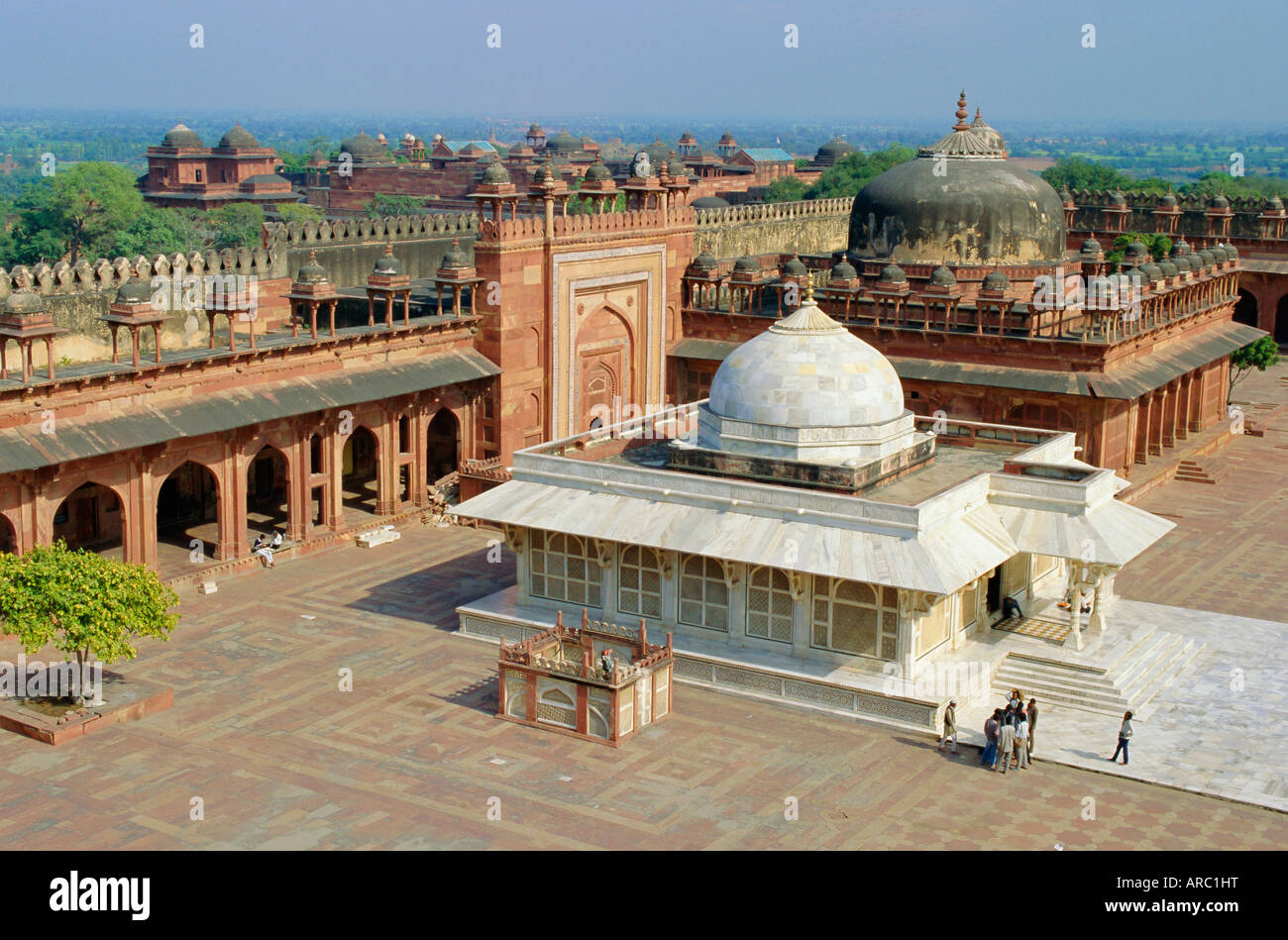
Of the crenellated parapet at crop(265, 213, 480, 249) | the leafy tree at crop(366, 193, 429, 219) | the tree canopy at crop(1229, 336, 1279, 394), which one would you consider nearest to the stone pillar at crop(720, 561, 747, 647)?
the crenellated parapet at crop(265, 213, 480, 249)

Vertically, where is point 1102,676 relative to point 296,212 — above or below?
below

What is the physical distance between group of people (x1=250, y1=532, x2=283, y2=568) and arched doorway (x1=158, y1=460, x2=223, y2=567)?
43.8 inches

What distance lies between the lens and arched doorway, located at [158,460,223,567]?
119 feet

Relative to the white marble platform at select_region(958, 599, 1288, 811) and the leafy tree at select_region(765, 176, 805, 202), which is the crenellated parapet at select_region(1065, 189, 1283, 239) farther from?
the leafy tree at select_region(765, 176, 805, 202)

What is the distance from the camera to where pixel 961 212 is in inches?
1797

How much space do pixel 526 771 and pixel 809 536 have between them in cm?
667

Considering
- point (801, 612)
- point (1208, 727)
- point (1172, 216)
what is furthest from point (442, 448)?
point (1172, 216)

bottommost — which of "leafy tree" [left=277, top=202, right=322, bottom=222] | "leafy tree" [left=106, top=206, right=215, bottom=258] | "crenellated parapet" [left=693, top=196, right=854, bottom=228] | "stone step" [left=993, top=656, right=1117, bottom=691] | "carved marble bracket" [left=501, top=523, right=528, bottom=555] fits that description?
"stone step" [left=993, top=656, right=1117, bottom=691]

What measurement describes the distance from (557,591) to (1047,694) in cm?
959

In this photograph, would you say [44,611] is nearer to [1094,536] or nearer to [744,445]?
[744,445]

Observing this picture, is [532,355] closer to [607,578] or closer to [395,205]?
[607,578]

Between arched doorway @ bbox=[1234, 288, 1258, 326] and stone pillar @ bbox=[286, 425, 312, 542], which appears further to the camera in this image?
arched doorway @ bbox=[1234, 288, 1258, 326]

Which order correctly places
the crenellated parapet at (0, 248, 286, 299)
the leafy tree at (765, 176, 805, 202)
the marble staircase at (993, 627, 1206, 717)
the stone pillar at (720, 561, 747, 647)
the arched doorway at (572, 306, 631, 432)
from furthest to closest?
the leafy tree at (765, 176, 805, 202) < the arched doorway at (572, 306, 631, 432) < the crenellated parapet at (0, 248, 286, 299) < the stone pillar at (720, 561, 747, 647) < the marble staircase at (993, 627, 1206, 717)

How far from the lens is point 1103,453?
133 feet
